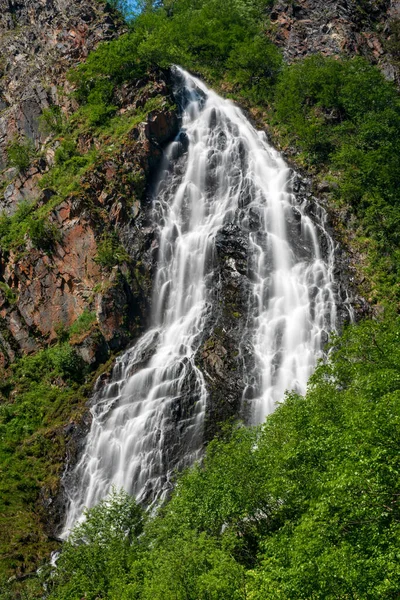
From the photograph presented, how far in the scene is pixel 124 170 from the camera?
48781 millimetres

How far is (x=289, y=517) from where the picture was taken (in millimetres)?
19031

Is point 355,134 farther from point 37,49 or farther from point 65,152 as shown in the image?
point 37,49

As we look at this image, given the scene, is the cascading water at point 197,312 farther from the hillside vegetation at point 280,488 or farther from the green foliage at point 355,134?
the green foliage at point 355,134

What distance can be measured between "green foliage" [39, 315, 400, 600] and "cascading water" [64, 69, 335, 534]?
840cm

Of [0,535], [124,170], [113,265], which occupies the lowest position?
[0,535]

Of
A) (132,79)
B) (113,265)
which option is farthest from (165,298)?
(132,79)

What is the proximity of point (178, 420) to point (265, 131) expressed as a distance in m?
35.1

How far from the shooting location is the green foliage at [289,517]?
1369 cm

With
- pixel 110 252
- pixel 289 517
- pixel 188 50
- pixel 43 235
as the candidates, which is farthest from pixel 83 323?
pixel 188 50

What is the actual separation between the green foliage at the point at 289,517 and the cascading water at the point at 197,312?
331 inches

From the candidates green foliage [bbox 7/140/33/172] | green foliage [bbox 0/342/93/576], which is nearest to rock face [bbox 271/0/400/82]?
green foliage [bbox 7/140/33/172]

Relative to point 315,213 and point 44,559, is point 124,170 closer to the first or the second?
point 315,213

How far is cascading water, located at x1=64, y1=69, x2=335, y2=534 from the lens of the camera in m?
32.2

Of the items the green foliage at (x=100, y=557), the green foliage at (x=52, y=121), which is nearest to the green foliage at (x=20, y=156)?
the green foliage at (x=52, y=121)
